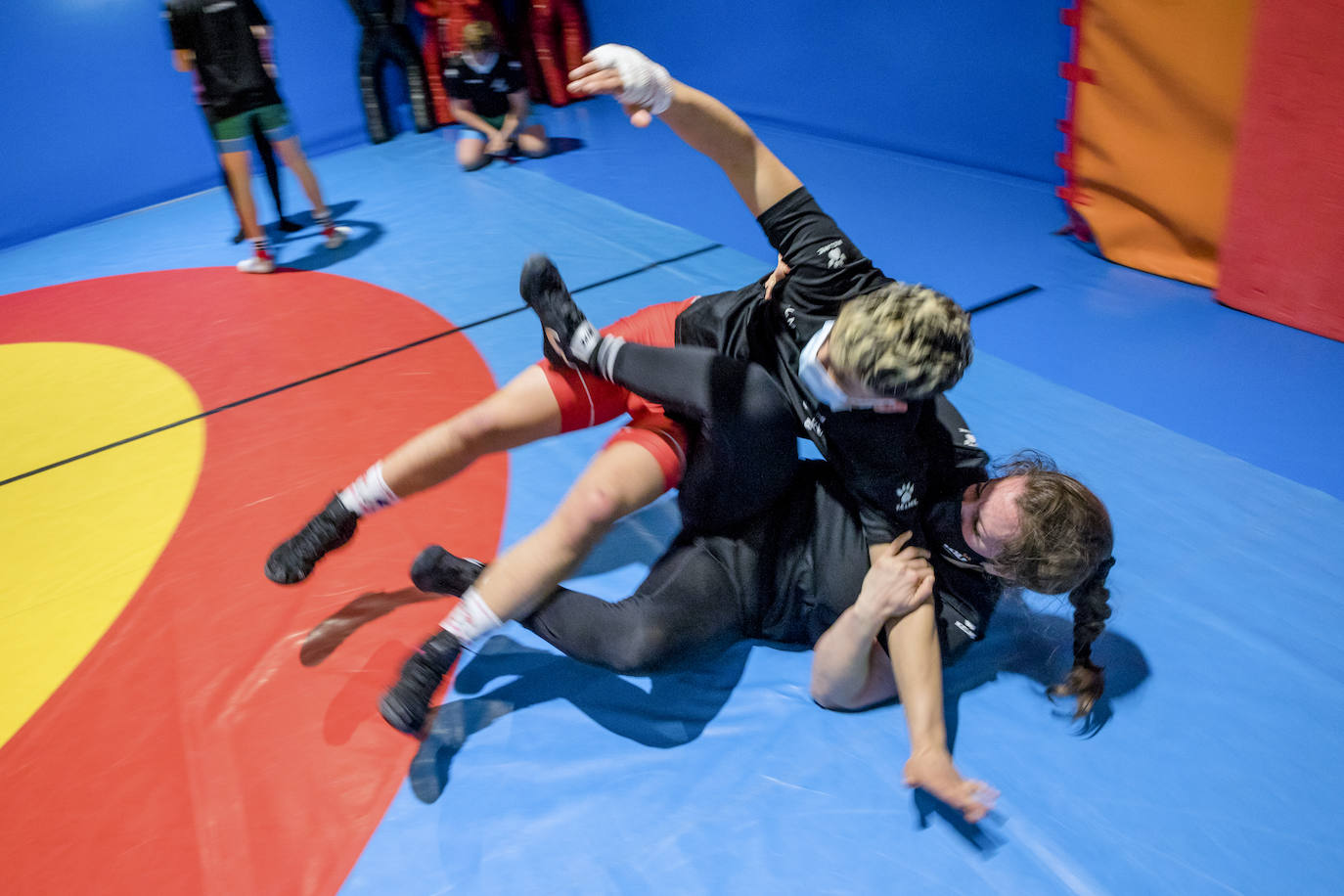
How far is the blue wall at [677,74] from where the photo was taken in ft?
16.2

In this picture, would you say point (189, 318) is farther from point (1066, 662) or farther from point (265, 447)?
point (1066, 662)

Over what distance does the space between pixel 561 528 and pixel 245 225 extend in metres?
3.79

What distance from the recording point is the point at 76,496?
3.14m

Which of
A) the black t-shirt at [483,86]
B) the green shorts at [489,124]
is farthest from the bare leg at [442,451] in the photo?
the black t-shirt at [483,86]

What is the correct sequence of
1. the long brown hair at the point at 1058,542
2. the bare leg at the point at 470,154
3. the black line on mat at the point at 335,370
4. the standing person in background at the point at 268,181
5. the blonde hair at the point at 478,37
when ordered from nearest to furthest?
the long brown hair at the point at 1058,542
the black line on mat at the point at 335,370
the standing person in background at the point at 268,181
the bare leg at the point at 470,154
the blonde hair at the point at 478,37

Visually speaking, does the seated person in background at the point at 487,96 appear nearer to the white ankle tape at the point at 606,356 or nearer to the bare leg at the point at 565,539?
the white ankle tape at the point at 606,356

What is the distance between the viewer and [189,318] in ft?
14.5

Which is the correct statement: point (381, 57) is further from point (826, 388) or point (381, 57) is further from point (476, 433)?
point (826, 388)

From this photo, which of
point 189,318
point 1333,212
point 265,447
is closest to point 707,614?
point 265,447

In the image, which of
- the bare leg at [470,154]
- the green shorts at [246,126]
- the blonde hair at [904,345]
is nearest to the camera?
the blonde hair at [904,345]

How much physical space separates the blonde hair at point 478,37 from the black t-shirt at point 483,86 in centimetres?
11

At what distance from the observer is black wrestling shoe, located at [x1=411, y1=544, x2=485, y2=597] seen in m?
2.35

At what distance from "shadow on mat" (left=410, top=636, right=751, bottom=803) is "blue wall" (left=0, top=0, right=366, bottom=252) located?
4589mm

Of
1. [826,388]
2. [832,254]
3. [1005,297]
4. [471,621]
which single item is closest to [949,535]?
[826,388]
